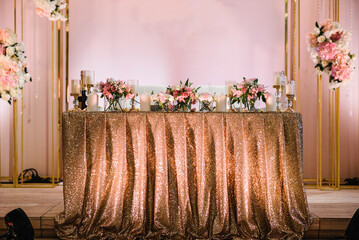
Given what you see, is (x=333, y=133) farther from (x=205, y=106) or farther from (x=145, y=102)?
(x=145, y=102)

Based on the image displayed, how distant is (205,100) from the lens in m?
2.72

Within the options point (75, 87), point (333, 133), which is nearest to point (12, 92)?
point (75, 87)

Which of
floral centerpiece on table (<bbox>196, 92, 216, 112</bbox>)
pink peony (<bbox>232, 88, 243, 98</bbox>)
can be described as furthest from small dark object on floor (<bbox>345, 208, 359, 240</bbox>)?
floral centerpiece on table (<bbox>196, 92, 216, 112</bbox>)

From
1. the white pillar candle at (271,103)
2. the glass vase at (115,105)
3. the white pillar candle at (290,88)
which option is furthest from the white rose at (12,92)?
the white pillar candle at (290,88)

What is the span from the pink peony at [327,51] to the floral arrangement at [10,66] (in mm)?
2598

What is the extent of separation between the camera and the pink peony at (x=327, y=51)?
10.2 feet

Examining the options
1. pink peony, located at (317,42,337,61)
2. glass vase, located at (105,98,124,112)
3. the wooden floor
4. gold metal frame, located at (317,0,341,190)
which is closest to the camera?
the wooden floor

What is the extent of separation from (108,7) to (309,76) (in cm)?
294

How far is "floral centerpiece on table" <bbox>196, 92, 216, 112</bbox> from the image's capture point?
2.71 meters

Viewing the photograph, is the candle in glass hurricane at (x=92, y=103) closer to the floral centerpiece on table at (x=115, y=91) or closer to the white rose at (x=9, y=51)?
the floral centerpiece on table at (x=115, y=91)

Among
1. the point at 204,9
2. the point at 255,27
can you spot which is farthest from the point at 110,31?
the point at 255,27

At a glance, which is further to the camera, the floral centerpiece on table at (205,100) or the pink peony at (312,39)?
the pink peony at (312,39)

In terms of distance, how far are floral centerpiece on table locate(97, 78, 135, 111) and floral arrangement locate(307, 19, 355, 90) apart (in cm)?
176

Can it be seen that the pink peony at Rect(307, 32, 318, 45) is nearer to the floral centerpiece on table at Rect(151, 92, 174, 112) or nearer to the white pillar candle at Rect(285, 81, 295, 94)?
the white pillar candle at Rect(285, 81, 295, 94)
